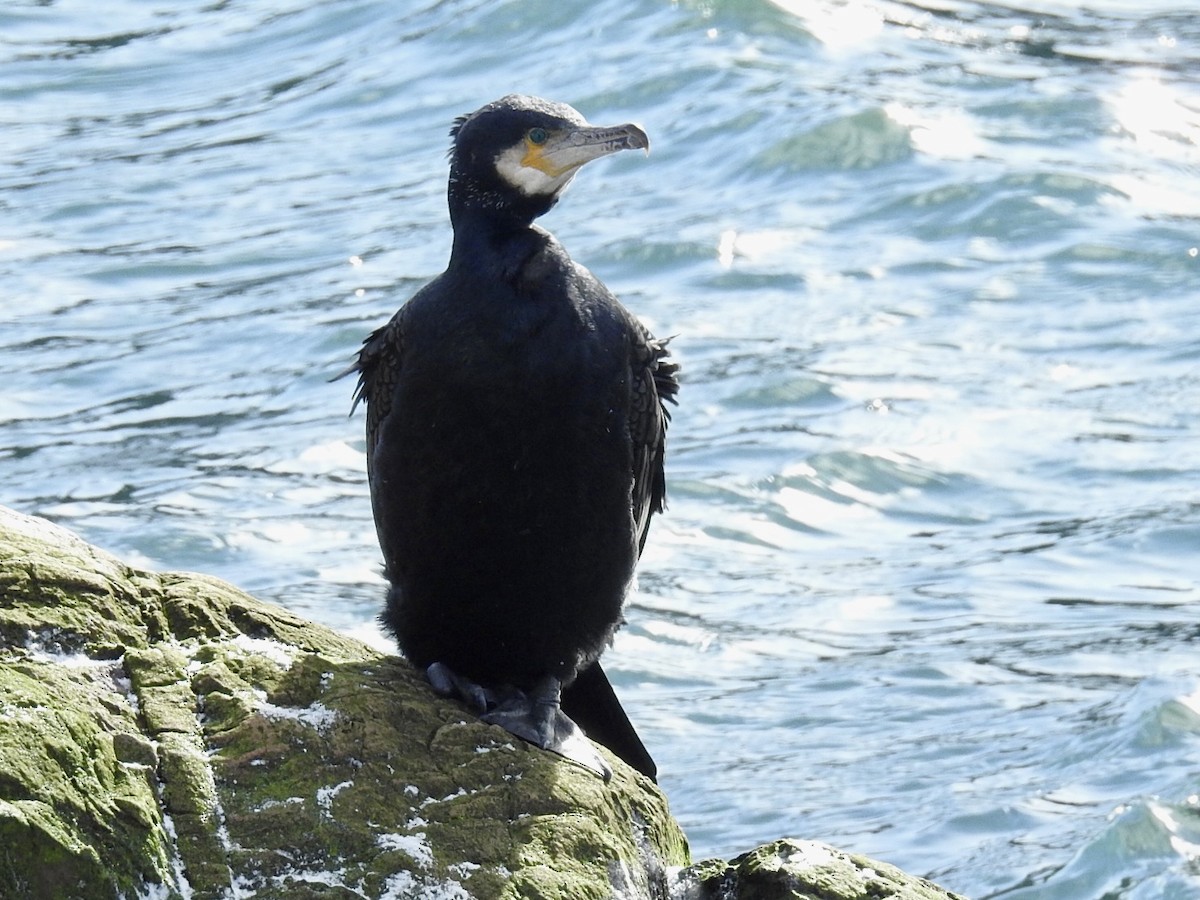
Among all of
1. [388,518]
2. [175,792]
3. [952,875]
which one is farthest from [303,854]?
[952,875]

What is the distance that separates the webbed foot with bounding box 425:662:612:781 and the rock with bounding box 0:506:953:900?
2.9 inches

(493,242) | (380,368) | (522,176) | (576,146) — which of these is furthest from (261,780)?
(576,146)

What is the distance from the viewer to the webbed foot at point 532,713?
4.63 m

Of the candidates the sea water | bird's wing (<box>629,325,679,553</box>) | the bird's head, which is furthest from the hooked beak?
the sea water

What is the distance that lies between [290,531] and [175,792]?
6166 millimetres

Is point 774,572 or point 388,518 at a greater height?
point 388,518

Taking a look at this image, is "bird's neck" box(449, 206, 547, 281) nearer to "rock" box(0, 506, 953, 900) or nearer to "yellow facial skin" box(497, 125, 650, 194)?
"yellow facial skin" box(497, 125, 650, 194)

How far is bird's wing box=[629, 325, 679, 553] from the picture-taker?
16.5ft

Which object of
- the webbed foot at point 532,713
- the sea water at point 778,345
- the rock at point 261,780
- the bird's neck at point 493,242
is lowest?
the sea water at point 778,345

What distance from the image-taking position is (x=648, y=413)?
509 cm

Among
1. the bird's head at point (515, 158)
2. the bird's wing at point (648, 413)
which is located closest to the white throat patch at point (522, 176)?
the bird's head at point (515, 158)

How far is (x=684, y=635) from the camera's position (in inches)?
367

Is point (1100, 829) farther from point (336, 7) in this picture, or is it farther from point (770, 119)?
point (336, 7)

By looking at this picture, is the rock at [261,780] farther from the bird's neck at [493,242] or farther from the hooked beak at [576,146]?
the hooked beak at [576,146]
